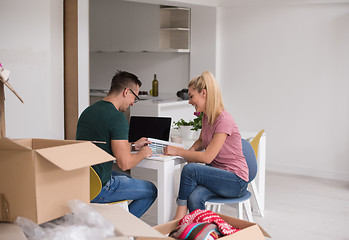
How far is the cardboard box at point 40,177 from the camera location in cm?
153

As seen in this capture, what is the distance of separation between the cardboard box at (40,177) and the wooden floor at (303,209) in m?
1.98

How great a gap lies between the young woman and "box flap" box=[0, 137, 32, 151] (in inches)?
66.9

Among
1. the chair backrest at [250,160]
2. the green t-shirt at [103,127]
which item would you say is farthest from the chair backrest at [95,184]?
the chair backrest at [250,160]

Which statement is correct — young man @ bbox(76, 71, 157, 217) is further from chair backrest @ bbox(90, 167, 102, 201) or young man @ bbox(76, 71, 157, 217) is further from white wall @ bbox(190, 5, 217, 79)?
white wall @ bbox(190, 5, 217, 79)

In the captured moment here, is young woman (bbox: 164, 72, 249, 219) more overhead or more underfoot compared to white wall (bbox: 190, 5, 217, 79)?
more underfoot

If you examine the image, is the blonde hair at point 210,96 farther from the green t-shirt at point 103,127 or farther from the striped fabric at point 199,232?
the striped fabric at point 199,232

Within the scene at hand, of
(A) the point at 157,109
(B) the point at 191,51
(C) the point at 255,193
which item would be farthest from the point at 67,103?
(B) the point at 191,51

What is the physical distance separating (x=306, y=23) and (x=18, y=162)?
5281mm

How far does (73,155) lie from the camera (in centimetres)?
160

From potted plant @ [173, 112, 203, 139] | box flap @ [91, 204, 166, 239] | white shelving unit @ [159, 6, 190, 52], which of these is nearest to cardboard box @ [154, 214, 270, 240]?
box flap @ [91, 204, 166, 239]

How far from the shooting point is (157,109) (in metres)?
5.70

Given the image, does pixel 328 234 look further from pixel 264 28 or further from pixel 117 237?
pixel 264 28

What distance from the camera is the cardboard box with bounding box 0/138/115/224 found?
153cm

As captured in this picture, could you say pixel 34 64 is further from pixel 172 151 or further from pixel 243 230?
pixel 243 230
